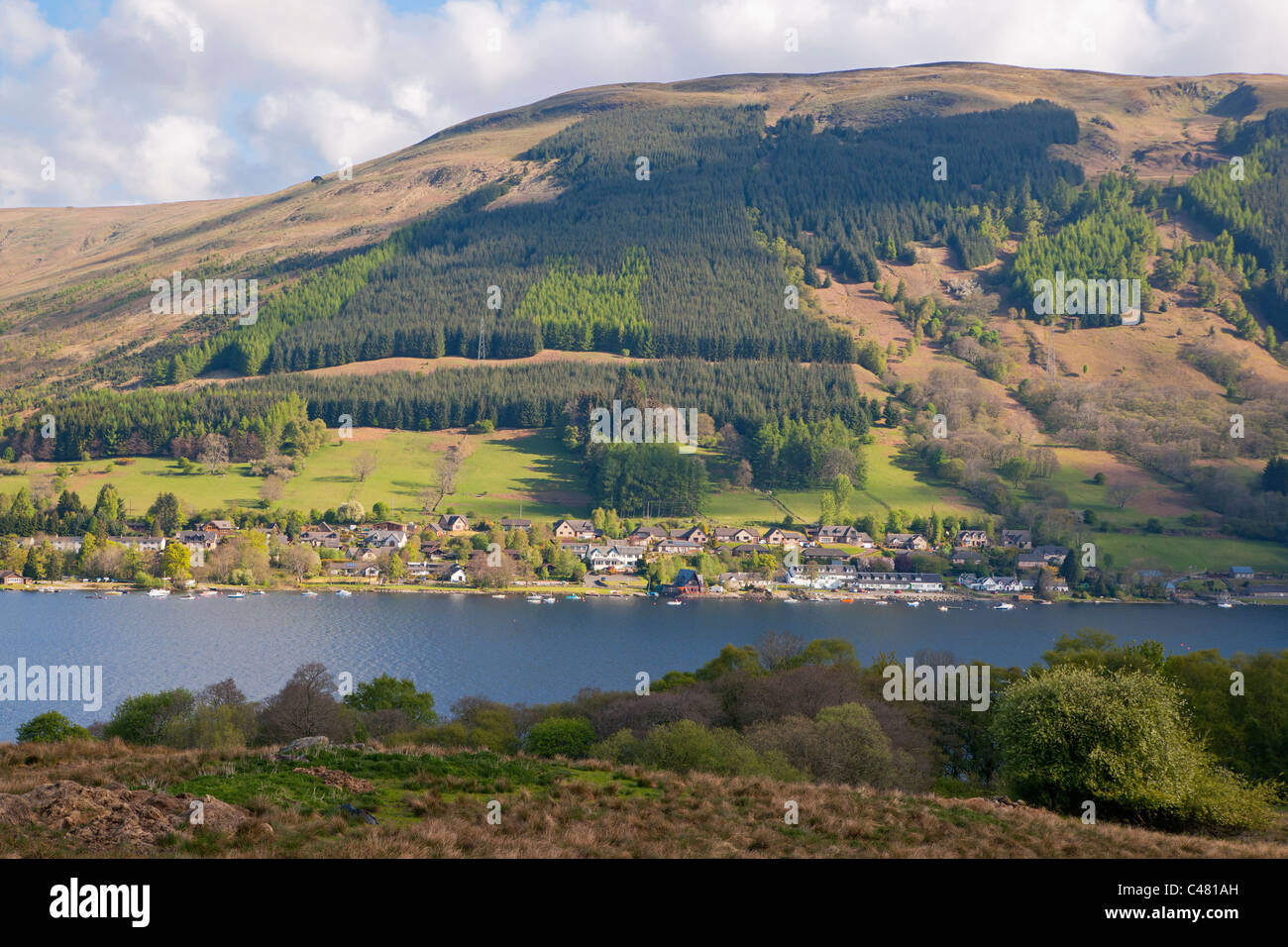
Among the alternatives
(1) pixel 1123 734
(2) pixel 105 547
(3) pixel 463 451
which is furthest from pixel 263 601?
(1) pixel 1123 734

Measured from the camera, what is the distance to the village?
12506cm

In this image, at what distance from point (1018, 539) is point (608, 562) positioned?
60.8 m

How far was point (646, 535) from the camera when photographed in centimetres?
14500

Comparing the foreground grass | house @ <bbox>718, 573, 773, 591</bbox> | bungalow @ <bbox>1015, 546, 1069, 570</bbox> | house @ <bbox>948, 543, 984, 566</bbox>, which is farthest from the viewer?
house @ <bbox>948, 543, 984, 566</bbox>

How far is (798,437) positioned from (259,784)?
500 feet

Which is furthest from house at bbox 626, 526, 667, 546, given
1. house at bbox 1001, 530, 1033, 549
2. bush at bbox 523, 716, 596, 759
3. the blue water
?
bush at bbox 523, 716, 596, 759

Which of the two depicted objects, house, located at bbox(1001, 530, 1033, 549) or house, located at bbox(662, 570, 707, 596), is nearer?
house, located at bbox(662, 570, 707, 596)

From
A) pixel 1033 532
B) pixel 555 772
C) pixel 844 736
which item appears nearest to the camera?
pixel 555 772

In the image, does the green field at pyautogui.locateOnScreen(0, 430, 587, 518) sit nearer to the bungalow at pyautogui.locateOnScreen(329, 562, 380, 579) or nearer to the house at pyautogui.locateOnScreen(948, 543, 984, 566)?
the bungalow at pyautogui.locateOnScreen(329, 562, 380, 579)

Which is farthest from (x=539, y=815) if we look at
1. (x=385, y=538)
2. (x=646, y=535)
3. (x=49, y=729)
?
(x=646, y=535)

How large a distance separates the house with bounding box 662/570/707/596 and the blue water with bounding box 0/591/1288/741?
4872 mm

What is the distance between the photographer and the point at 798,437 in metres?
168

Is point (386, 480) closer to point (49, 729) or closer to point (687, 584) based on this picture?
point (687, 584)
